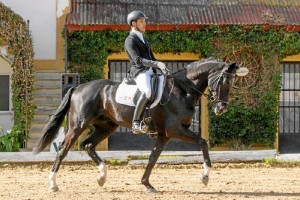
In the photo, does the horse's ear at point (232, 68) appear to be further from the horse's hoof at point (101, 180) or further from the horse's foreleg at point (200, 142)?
the horse's hoof at point (101, 180)

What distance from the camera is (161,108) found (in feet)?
39.0

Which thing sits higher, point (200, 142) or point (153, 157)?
point (200, 142)

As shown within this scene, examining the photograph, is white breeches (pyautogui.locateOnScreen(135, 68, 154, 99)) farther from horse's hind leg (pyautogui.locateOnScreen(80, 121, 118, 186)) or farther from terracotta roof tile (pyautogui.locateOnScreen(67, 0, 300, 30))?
terracotta roof tile (pyautogui.locateOnScreen(67, 0, 300, 30))

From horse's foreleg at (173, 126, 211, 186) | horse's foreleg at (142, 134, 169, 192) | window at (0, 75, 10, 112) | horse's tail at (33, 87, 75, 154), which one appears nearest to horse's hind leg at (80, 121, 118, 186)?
horse's tail at (33, 87, 75, 154)

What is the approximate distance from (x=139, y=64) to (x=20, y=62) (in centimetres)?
882

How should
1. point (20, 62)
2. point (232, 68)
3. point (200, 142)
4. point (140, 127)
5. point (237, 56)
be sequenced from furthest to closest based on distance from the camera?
point (237, 56), point (20, 62), point (140, 127), point (232, 68), point (200, 142)

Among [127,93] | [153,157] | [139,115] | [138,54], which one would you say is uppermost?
[138,54]

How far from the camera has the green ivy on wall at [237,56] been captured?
20672 mm

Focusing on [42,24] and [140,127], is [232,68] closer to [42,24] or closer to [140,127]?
[140,127]

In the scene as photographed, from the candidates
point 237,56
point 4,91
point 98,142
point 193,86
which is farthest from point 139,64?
point 4,91

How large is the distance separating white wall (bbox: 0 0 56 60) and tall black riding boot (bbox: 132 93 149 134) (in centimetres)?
973

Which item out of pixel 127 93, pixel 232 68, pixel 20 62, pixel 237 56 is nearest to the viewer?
pixel 232 68

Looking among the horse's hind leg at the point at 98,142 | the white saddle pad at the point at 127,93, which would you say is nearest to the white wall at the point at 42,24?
the horse's hind leg at the point at 98,142

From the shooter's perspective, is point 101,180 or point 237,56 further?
point 237,56
